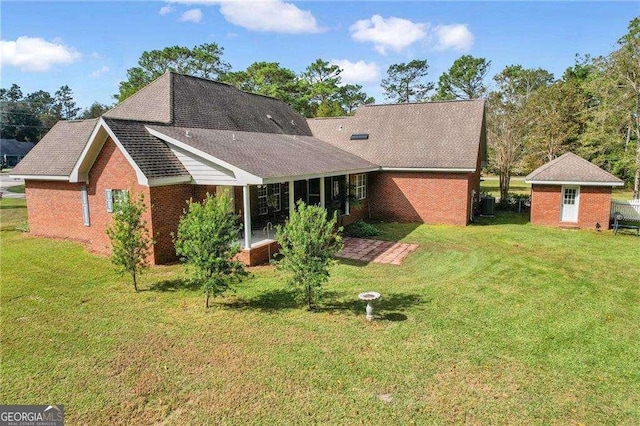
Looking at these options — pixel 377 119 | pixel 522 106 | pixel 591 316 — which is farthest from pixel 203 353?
pixel 522 106

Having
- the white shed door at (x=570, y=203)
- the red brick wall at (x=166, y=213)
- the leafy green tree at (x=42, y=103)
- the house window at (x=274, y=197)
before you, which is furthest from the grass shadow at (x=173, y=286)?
the leafy green tree at (x=42, y=103)

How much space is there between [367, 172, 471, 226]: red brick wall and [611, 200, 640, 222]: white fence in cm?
742

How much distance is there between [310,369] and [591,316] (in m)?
6.64

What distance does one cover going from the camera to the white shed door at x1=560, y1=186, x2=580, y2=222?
773 inches

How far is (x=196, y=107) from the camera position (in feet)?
58.5

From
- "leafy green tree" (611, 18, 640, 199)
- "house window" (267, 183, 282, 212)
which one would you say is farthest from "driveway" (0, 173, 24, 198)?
"leafy green tree" (611, 18, 640, 199)

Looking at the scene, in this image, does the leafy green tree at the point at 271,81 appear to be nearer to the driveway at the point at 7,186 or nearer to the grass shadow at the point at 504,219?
the driveway at the point at 7,186

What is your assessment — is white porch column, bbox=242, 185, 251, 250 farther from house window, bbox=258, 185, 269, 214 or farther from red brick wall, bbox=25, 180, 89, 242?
red brick wall, bbox=25, 180, 89, 242

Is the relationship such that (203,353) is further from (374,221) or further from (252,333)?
(374,221)

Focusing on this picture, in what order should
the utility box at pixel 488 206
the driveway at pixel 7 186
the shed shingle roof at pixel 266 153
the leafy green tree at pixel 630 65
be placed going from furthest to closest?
1. the driveway at pixel 7 186
2. the utility box at pixel 488 206
3. the leafy green tree at pixel 630 65
4. the shed shingle roof at pixel 266 153

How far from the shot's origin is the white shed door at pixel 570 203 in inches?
773

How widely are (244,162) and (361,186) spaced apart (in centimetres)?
986

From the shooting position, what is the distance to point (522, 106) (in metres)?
31.2

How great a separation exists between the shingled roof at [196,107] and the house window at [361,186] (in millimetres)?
5102
